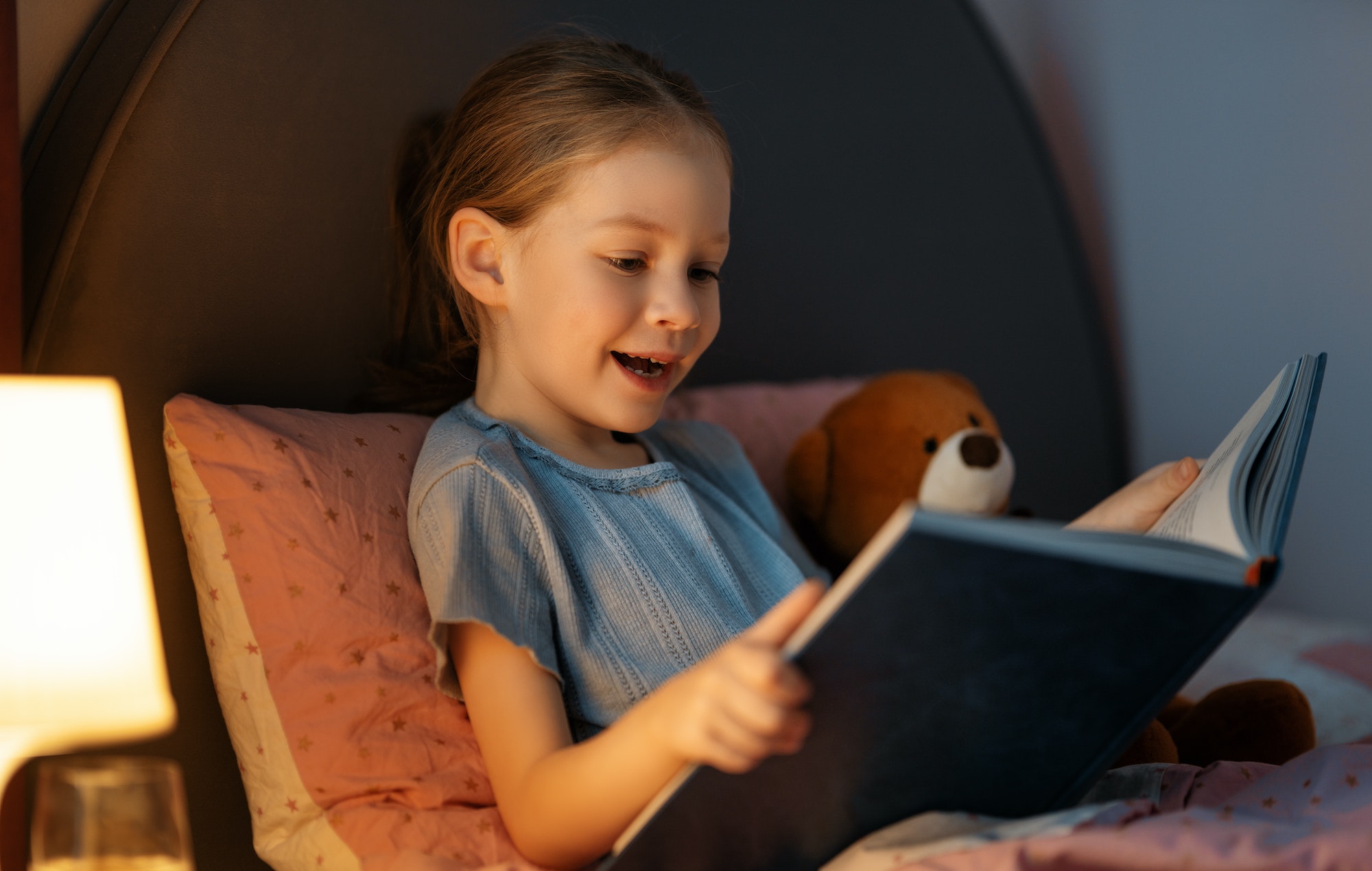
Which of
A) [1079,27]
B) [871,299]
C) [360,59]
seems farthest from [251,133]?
[1079,27]

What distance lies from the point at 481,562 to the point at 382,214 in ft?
1.49

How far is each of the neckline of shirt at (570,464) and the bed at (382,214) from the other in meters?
0.16

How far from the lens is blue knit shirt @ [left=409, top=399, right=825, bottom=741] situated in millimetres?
724

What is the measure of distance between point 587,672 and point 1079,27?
59.8 inches

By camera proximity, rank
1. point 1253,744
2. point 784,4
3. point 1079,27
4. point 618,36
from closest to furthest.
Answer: point 1253,744
point 618,36
point 784,4
point 1079,27

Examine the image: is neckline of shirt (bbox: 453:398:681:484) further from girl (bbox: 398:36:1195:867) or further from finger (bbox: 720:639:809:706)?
finger (bbox: 720:639:809:706)

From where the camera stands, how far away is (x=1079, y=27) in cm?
178

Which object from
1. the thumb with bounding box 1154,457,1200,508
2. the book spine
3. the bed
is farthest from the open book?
the bed

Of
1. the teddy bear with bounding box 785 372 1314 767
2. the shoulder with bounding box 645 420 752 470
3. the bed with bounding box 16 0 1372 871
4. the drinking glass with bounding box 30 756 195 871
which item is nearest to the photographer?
the drinking glass with bounding box 30 756 195 871

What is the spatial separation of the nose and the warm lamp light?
0.40 m

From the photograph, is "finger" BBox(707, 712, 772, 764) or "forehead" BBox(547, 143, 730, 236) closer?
"finger" BBox(707, 712, 772, 764)

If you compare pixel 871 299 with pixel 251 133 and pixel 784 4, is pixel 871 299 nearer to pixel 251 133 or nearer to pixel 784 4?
pixel 784 4

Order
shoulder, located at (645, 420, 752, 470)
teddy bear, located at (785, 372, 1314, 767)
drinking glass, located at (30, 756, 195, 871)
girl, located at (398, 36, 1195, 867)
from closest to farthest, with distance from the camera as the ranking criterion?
1. drinking glass, located at (30, 756, 195, 871)
2. girl, located at (398, 36, 1195, 867)
3. shoulder, located at (645, 420, 752, 470)
4. teddy bear, located at (785, 372, 1314, 767)

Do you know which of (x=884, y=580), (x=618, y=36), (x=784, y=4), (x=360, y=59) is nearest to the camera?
(x=884, y=580)
